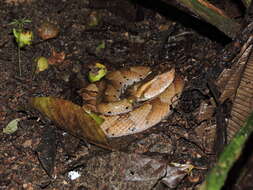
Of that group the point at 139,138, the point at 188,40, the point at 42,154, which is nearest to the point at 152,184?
the point at 139,138

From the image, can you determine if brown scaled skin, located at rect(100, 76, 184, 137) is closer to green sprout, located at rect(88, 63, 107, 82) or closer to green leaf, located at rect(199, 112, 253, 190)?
green sprout, located at rect(88, 63, 107, 82)

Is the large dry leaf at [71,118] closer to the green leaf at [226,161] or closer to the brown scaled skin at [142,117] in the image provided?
the brown scaled skin at [142,117]

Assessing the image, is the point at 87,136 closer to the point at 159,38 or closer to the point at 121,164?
the point at 121,164

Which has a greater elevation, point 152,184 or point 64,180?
point 152,184

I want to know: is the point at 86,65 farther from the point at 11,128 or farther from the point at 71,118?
the point at 71,118

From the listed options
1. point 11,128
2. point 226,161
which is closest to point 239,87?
point 226,161
